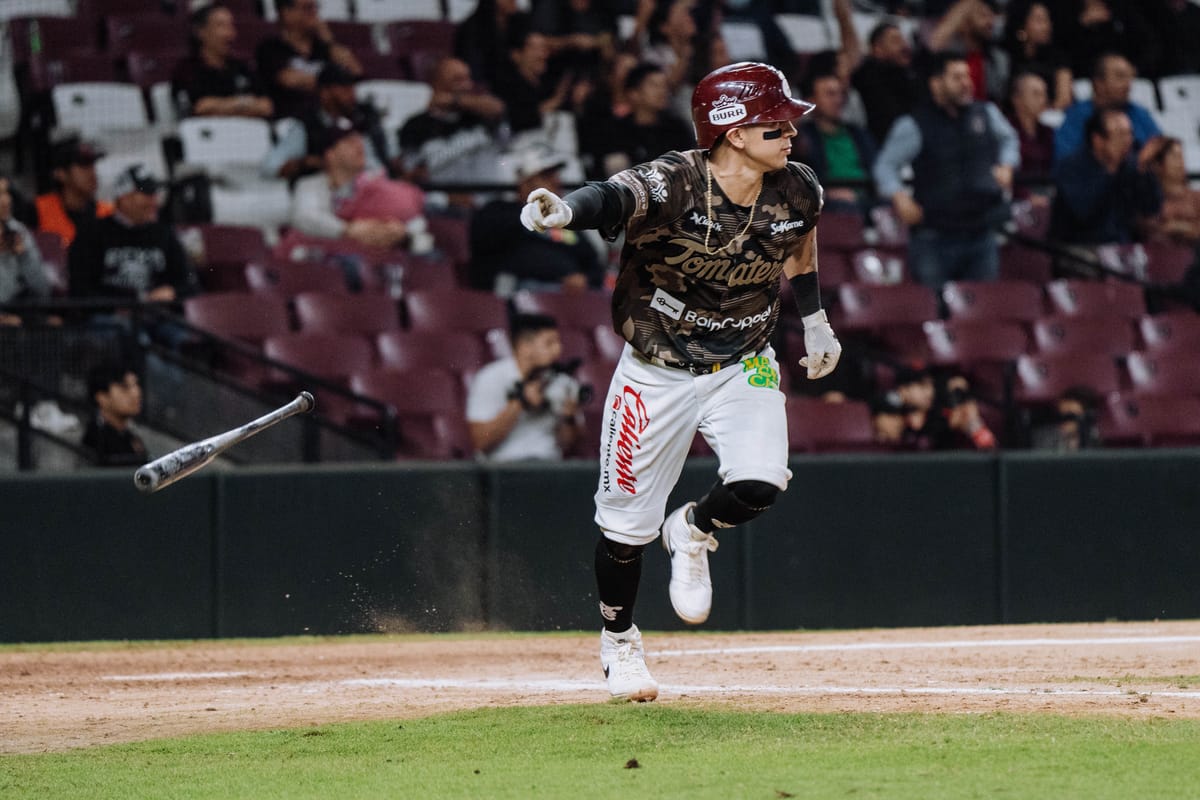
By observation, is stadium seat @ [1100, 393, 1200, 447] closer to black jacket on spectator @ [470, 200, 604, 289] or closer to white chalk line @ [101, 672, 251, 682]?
black jacket on spectator @ [470, 200, 604, 289]

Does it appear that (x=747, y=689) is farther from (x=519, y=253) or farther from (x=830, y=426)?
(x=519, y=253)

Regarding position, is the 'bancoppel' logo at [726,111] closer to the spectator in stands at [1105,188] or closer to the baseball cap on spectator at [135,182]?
the baseball cap on spectator at [135,182]

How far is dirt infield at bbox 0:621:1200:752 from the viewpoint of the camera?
6.31m

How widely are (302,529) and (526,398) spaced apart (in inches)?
59.6

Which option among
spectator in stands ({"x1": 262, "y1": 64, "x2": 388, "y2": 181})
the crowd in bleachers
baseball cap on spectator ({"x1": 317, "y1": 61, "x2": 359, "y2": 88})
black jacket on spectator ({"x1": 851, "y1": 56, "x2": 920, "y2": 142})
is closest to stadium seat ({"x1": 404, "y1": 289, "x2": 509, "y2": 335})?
the crowd in bleachers

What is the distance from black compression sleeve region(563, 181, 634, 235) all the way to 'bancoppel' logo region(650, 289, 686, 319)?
40 centimetres

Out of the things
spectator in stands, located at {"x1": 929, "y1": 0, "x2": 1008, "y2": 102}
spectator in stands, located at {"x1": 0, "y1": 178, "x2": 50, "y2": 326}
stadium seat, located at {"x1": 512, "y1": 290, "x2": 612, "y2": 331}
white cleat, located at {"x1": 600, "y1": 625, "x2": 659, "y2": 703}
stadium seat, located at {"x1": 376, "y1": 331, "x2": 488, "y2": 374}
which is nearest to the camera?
white cleat, located at {"x1": 600, "y1": 625, "x2": 659, "y2": 703}

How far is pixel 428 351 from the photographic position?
1105 centimetres

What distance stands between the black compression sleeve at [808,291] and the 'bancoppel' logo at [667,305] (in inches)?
23.1

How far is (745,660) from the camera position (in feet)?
26.4

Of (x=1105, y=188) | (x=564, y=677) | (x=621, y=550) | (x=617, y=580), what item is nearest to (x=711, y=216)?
(x=621, y=550)

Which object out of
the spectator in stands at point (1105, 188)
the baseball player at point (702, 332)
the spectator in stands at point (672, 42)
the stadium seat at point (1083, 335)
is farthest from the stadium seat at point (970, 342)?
the baseball player at point (702, 332)

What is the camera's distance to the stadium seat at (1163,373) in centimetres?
1237

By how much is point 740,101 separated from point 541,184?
6113 millimetres
